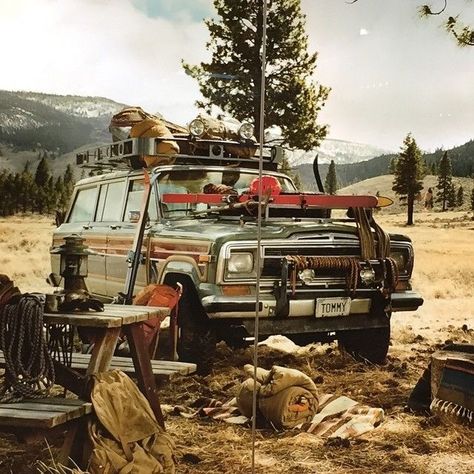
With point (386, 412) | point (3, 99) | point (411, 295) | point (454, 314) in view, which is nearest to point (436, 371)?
point (386, 412)

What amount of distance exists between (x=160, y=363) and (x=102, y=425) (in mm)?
765

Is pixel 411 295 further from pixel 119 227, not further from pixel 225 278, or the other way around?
pixel 119 227

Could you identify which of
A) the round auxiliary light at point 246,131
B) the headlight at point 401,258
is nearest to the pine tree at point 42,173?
the round auxiliary light at point 246,131

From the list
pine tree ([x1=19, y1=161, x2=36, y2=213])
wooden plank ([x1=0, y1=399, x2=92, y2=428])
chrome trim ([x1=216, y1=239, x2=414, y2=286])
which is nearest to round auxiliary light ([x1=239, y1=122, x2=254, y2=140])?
chrome trim ([x1=216, y1=239, x2=414, y2=286])

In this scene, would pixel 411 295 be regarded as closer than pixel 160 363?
No

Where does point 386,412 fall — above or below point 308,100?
below

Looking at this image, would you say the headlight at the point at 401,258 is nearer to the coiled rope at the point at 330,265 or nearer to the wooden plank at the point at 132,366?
the coiled rope at the point at 330,265

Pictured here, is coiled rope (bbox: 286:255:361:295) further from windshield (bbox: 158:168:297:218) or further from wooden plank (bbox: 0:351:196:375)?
wooden plank (bbox: 0:351:196:375)

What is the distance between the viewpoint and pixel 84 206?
599cm

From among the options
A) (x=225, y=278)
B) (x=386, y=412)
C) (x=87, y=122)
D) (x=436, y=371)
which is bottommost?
(x=386, y=412)

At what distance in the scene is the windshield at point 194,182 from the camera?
4.75 m

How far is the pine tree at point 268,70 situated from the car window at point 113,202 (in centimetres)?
91

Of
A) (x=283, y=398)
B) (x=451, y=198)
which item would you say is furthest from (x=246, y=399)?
(x=451, y=198)

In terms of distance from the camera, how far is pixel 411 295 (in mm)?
4750
